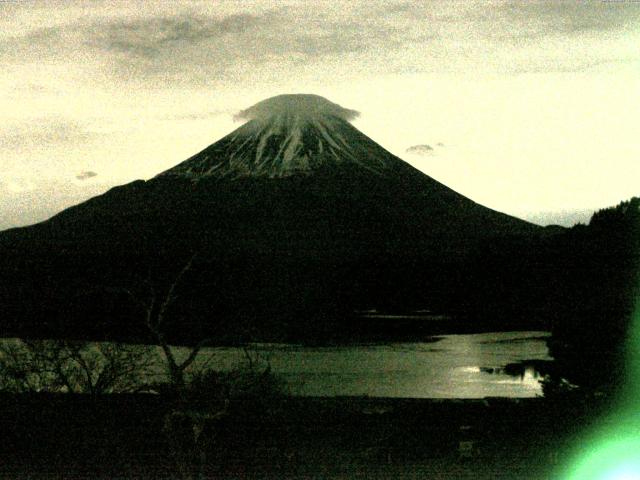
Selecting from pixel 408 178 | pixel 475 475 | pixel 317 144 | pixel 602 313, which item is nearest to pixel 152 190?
pixel 317 144

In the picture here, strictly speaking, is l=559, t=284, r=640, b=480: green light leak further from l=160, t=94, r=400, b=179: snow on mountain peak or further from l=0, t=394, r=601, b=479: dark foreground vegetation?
l=160, t=94, r=400, b=179: snow on mountain peak

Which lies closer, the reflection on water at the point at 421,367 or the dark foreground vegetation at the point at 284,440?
the dark foreground vegetation at the point at 284,440

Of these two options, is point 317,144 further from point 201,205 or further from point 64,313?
point 64,313

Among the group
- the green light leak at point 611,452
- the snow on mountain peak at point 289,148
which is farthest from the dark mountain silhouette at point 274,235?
the green light leak at point 611,452

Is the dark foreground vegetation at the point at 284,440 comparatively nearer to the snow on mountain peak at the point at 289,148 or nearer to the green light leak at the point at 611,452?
the green light leak at the point at 611,452

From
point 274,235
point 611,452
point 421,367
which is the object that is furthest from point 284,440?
point 274,235

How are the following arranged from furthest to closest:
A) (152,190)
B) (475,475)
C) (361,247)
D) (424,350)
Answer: (152,190)
(361,247)
(424,350)
(475,475)
